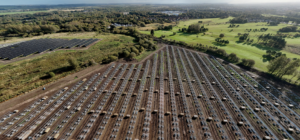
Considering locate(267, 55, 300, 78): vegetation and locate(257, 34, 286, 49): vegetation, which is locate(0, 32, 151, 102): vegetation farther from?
locate(257, 34, 286, 49): vegetation

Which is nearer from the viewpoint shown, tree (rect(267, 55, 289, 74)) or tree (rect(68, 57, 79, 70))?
tree (rect(267, 55, 289, 74))

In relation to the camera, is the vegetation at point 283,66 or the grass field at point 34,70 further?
the vegetation at point 283,66

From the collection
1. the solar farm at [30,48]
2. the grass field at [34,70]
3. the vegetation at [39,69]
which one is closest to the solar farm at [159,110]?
the vegetation at [39,69]

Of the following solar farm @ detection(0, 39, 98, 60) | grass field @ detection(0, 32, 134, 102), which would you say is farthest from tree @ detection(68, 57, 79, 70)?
solar farm @ detection(0, 39, 98, 60)

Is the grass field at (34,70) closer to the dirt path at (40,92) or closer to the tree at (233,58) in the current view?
the dirt path at (40,92)

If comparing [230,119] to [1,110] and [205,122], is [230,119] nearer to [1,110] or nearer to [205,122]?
[205,122]

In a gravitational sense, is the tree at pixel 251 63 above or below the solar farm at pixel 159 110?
above

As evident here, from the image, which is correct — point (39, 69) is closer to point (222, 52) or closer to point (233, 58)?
point (222, 52)

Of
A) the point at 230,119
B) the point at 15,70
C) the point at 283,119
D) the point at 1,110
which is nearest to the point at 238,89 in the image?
the point at 283,119

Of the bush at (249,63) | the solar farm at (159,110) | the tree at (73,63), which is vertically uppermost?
the bush at (249,63)
